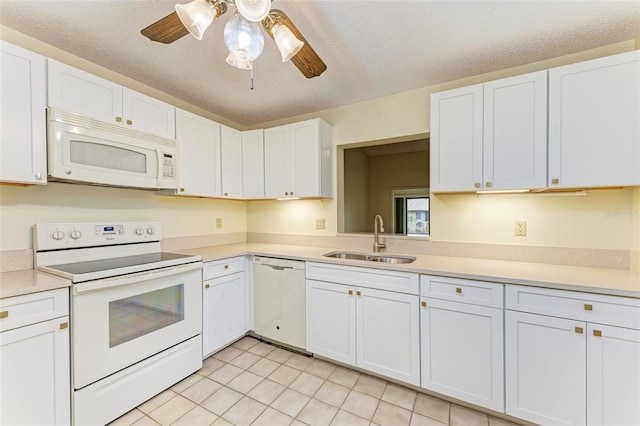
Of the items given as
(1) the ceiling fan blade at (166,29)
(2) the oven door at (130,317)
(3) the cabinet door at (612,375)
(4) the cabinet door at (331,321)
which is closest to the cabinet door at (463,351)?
(3) the cabinet door at (612,375)

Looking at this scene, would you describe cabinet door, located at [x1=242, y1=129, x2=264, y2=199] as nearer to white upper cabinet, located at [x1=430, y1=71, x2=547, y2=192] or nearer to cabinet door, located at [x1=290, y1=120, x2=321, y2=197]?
cabinet door, located at [x1=290, y1=120, x2=321, y2=197]

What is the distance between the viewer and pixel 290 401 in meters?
1.80

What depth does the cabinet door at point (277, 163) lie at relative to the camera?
2.75 metres

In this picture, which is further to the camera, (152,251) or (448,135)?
(152,251)

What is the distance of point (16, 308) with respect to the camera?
1268 millimetres

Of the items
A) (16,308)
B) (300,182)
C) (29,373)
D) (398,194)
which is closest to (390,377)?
(300,182)

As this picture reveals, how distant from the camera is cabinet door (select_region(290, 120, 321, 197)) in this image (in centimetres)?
260

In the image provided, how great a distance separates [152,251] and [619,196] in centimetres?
354

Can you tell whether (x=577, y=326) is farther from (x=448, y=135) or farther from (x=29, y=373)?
(x=29, y=373)

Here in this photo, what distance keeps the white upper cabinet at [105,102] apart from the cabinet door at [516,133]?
2476 mm

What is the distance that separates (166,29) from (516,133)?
2.15 metres

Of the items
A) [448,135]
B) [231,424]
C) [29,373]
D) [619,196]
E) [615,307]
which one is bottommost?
[231,424]

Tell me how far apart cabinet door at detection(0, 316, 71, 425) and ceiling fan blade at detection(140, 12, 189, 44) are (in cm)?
154

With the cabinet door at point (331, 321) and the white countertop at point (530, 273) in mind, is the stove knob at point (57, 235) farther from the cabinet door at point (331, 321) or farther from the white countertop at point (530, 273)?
the cabinet door at point (331, 321)
